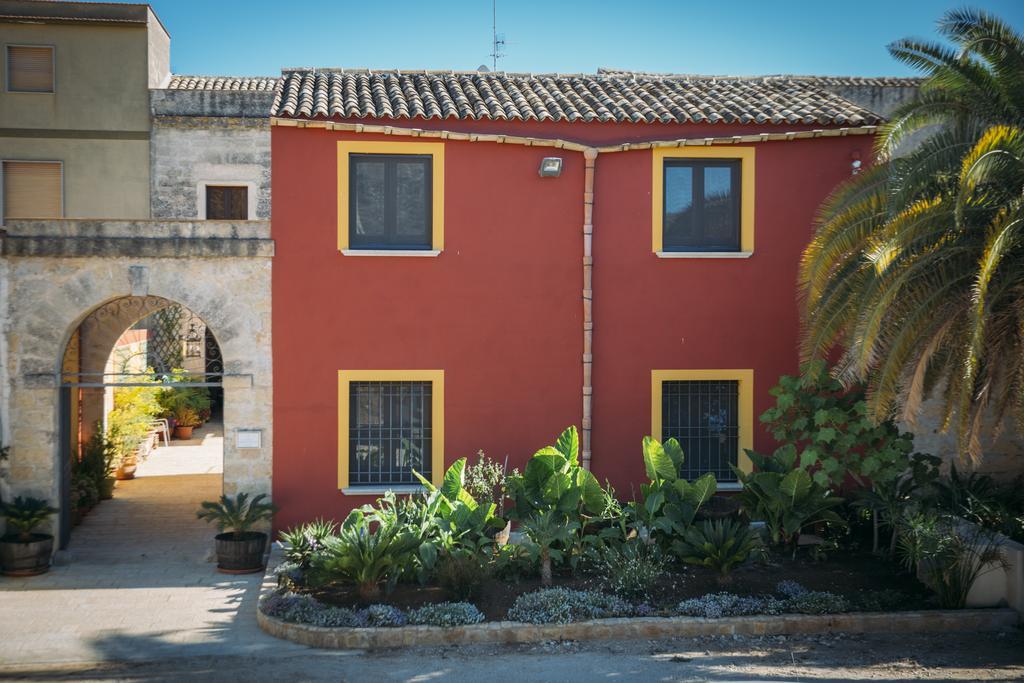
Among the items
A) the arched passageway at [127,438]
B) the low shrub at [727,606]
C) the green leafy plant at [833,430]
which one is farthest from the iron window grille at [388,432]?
the green leafy plant at [833,430]

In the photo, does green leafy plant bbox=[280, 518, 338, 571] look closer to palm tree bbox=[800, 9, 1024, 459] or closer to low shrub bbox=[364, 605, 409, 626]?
low shrub bbox=[364, 605, 409, 626]

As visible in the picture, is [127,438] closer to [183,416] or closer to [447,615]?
[183,416]

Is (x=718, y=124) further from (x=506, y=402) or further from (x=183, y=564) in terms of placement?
(x=183, y=564)

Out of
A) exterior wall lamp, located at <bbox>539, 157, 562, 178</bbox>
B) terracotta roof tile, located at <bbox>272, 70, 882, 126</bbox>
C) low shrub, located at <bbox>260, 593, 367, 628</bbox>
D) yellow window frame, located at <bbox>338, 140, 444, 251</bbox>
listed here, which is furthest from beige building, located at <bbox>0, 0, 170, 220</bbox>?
low shrub, located at <bbox>260, 593, 367, 628</bbox>

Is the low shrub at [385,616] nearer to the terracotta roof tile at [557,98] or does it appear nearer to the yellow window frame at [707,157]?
the yellow window frame at [707,157]

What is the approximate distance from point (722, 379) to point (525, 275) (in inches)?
134

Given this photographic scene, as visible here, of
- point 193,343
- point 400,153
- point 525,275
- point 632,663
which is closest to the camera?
point 632,663

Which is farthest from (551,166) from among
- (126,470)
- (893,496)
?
(126,470)

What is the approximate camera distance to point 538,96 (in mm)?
15469

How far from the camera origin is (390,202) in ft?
46.6

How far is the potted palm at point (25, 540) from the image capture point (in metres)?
12.7

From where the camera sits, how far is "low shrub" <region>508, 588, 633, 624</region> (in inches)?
425

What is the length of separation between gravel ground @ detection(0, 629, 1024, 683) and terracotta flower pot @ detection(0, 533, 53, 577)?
3.26m

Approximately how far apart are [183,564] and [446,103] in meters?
7.67
